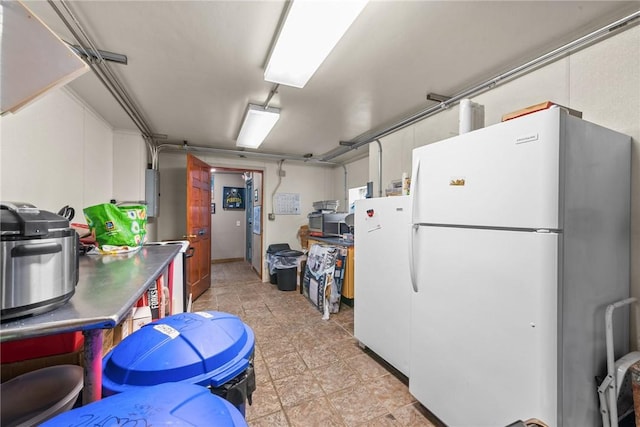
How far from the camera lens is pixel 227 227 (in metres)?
6.76

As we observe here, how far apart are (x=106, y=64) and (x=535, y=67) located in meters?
3.19

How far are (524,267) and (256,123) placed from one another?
2792 millimetres

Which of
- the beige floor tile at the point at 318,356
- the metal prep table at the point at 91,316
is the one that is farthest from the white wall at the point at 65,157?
the beige floor tile at the point at 318,356

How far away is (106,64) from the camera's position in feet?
6.13

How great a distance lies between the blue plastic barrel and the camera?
693 mm

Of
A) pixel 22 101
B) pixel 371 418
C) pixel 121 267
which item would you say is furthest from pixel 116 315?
pixel 371 418

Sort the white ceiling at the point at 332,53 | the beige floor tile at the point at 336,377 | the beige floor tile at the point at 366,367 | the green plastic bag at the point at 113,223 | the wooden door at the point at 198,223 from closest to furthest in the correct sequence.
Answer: the white ceiling at the point at 332,53 → the green plastic bag at the point at 113,223 → the beige floor tile at the point at 336,377 → the beige floor tile at the point at 366,367 → the wooden door at the point at 198,223

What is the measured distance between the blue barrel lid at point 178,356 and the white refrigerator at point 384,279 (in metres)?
1.40

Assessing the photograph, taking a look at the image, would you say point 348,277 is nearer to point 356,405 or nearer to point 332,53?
point 356,405

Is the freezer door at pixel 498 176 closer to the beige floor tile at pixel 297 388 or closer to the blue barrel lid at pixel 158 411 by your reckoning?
the blue barrel lid at pixel 158 411

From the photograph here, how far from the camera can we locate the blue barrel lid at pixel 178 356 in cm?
69

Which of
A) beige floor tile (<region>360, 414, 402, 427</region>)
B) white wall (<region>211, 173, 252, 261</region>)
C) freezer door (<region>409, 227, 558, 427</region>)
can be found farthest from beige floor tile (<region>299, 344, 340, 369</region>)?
white wall (<region>211, 173, 252, 261</region>)

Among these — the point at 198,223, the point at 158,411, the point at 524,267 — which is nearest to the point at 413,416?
the point at 524,267

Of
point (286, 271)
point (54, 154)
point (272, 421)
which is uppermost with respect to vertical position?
point (54, 154)
